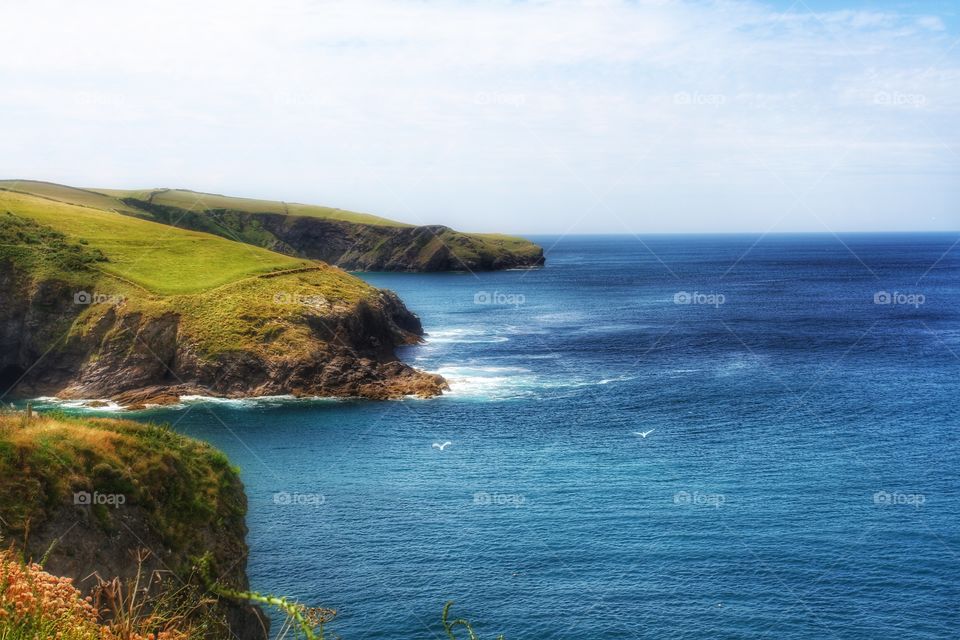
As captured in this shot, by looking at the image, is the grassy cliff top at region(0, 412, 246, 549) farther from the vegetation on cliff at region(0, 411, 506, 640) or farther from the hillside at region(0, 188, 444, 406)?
the hillside at region(0, 188, 444, 406)

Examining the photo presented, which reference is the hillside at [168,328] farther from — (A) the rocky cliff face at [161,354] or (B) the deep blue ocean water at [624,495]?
(B) the deep blue ocean water at [624,495]

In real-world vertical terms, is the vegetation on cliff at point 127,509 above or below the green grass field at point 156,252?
below

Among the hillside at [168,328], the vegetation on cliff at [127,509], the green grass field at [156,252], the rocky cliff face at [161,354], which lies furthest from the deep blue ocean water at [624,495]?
the green grass field at [156,252]

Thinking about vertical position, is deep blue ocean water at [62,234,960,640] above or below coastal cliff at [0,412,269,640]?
below

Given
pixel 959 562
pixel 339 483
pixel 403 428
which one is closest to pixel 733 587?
pixel 959 562

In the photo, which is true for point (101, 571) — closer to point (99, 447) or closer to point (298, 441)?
point (99, 447)

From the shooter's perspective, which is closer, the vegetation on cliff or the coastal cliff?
the vegetation on cliff

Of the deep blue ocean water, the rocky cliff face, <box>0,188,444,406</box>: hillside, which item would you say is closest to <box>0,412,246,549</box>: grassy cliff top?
the deep blue ocean water
